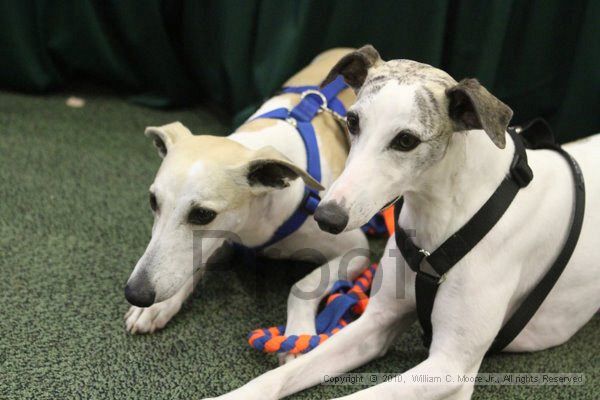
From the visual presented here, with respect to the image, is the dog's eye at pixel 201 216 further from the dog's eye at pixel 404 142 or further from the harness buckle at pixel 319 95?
the harness buckle at pixel 319 95

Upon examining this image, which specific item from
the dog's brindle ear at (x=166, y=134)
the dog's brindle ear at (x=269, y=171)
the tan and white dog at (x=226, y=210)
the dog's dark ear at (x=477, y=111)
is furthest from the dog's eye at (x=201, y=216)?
the dog's dark ear at (x=477, y=111)

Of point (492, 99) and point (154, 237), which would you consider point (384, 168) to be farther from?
point (154, 237)

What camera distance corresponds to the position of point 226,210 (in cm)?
166

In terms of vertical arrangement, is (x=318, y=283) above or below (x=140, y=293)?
below

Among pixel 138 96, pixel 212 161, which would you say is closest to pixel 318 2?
pixel 138 96

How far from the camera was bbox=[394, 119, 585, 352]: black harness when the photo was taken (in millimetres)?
1465

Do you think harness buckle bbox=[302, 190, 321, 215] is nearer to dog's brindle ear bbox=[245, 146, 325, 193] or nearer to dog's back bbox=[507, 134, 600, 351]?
dog's brindle ear bbox=[245, 146, 325, 193]

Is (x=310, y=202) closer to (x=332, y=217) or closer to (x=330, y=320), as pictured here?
(x=330, y=320)

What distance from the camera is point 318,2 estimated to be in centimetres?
273

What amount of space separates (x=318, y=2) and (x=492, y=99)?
5.28 ft

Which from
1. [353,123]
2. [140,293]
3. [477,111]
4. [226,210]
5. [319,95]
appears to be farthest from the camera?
[319,95]

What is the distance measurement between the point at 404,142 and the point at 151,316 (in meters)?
0.90

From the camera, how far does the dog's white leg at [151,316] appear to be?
1.75m

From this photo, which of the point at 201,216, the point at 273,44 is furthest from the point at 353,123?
the point at 273,44
